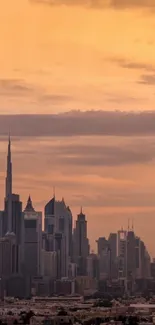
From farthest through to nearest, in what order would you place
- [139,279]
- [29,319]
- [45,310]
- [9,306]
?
1. [139,279]
2. [9,306]
3. [45,310]
4. [29,319]

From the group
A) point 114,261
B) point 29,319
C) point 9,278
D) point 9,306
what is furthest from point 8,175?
point 29,319

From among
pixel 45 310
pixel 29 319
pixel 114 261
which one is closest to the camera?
pixel 29 319

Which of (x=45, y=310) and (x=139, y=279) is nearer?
(x=45, y=310)

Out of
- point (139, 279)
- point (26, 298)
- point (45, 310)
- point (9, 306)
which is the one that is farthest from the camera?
point (139, 279)

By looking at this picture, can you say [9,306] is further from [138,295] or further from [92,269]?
[92,269]

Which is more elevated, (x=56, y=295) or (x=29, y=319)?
(x=56, y=295)

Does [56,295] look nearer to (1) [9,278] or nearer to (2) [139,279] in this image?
(1) [9,278]

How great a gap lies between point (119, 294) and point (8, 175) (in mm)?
13186

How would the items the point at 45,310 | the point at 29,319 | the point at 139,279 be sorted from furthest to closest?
the point at 139,279, the point at 45,310, the point at 29,319

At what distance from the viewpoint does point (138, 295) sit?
5064 inches

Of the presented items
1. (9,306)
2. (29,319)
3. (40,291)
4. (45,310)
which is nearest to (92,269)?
(40,291)

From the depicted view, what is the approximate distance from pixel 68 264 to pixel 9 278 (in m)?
13.2

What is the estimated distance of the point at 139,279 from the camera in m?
138

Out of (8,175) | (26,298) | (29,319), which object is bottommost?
(29,319)
